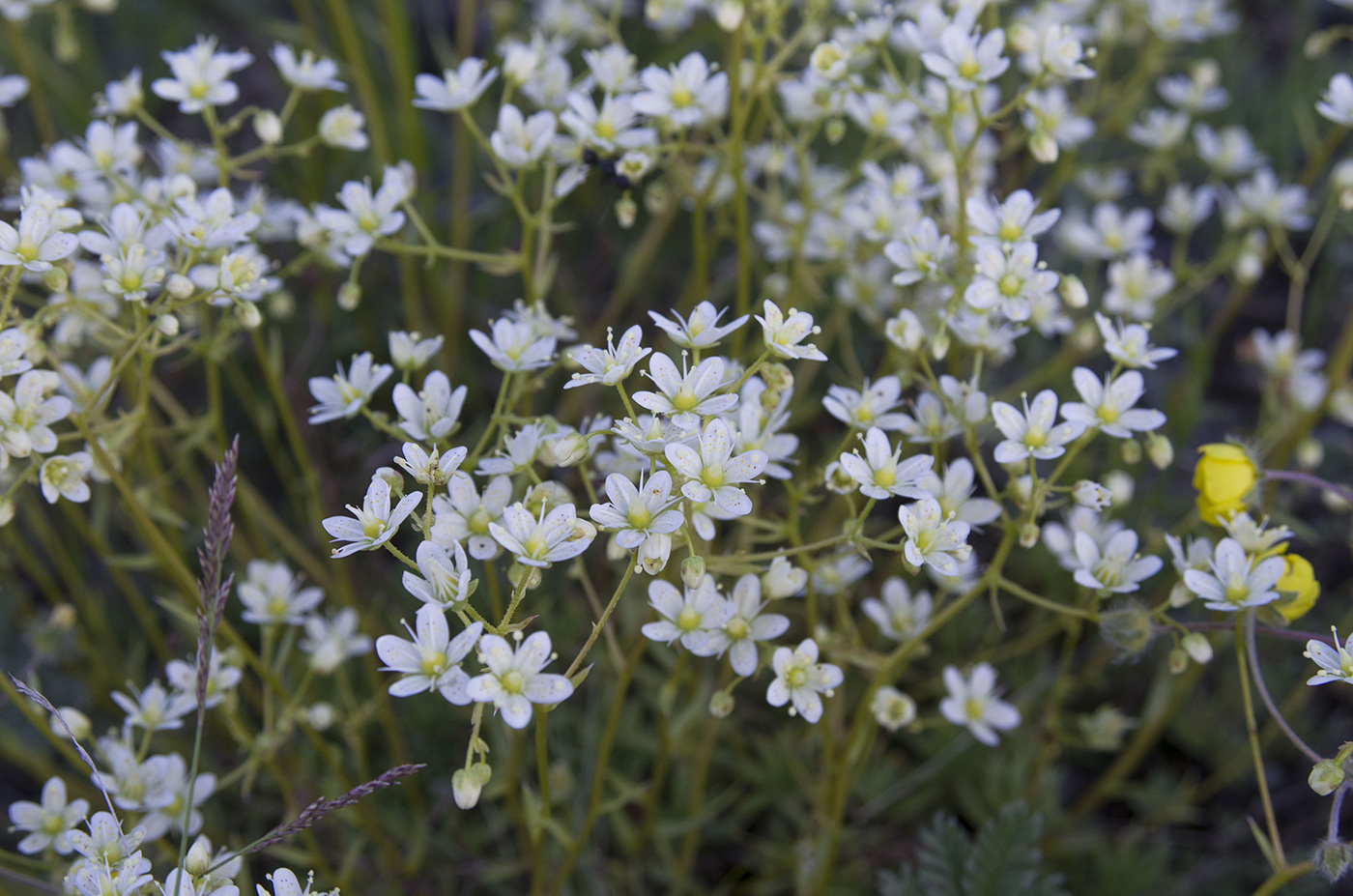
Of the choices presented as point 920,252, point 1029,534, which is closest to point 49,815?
point 1029,534

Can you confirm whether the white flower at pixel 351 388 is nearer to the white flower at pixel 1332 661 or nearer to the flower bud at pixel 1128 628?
the flower bud at pixel 1128 628

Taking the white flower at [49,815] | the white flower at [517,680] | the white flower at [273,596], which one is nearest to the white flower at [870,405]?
the white flower at [517,680]

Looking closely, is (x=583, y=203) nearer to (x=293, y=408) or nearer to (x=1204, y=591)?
(x=293, y=408)

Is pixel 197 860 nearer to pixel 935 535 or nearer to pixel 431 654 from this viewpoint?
pixel 431 654

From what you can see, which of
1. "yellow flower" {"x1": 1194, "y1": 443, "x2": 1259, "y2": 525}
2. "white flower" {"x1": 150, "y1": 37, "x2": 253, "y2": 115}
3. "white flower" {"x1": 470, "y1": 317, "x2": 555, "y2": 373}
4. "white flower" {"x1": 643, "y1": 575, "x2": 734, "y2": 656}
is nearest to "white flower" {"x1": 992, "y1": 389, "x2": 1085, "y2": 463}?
"yellow flower" {"x1": 1194, "y1": 443, "x2": 1259, "y2": 525}

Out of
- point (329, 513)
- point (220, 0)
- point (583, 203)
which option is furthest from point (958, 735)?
point (220, 0)

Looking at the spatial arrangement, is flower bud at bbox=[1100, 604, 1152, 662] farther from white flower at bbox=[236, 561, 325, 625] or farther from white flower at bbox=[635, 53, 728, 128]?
white flower at bbox=[236, 561, 325, 625]

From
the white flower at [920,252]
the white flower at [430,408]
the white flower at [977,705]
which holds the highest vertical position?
the white flower at [430,408]
